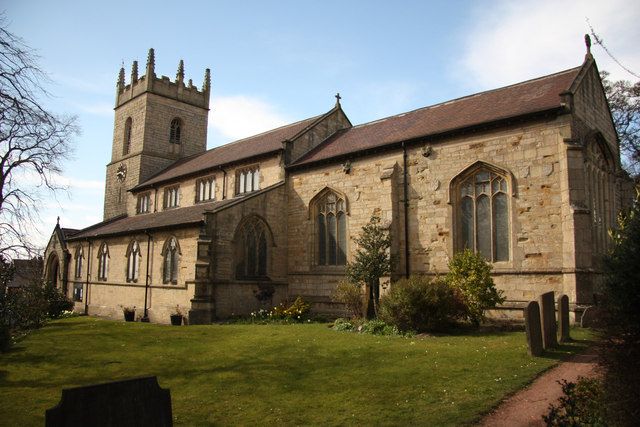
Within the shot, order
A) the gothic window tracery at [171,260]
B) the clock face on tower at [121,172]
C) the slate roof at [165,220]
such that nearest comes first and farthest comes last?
the slate roof at [165,220]
the gothic window tracery at [171,260]
the clock face on tower at [121,172]

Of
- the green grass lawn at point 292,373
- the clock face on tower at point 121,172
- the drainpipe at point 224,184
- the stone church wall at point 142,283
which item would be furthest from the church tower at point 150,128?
the green grass lawn at point 292,373

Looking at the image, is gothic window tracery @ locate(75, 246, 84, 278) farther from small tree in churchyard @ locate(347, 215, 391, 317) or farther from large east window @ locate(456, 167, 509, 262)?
large east window @ locate(456, 167, 509, 262)

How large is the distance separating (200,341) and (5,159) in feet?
33.8

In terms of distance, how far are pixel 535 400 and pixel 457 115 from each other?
589 inches

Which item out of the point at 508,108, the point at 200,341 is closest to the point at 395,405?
the point at 200,341

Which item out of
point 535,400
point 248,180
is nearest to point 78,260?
point 248,180

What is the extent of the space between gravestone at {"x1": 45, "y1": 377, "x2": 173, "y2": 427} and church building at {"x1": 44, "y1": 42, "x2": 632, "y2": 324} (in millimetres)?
14252

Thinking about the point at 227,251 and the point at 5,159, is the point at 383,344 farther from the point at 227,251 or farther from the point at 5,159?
the point at 5,159

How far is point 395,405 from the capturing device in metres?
8.25

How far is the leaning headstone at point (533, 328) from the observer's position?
11042 mm

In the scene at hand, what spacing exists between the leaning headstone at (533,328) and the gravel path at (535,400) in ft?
2.77

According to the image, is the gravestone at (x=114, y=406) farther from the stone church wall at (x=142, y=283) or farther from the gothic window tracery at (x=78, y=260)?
the gothic window tracery at (x=78, y=260)

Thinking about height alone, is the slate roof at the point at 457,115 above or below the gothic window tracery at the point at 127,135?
below

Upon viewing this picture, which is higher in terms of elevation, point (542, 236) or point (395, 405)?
point (542, 236)
